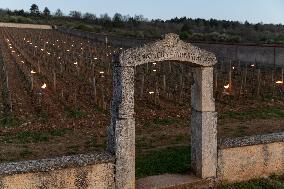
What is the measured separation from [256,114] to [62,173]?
12.7 m

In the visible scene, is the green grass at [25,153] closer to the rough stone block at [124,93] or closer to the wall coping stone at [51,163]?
the wall coping stone at [51,163]

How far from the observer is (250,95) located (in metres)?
24.2

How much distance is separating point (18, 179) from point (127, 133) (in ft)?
8.14

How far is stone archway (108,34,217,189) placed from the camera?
33.2 ft

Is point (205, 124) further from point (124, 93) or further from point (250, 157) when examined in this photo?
point (124, 93)

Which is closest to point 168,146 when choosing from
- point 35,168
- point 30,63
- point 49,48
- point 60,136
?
point 60,136

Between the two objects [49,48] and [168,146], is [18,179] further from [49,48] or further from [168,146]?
[49,48]

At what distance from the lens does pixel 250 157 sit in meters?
11.5

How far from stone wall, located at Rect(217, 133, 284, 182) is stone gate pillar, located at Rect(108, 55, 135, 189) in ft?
7.73

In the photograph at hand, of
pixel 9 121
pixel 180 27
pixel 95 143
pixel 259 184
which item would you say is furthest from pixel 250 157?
pixel 180 27

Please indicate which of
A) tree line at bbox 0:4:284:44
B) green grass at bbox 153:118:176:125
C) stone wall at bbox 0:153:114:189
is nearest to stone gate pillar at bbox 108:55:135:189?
stone wall at bbox 0:153:114:189

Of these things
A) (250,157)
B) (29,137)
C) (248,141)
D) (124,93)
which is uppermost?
(124,93)

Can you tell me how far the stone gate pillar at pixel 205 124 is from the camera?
10977 millimetres

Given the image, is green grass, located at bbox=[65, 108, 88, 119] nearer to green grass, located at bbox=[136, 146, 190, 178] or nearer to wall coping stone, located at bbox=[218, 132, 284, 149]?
green grass, located at bbox=[136, 146, 190, 178]
